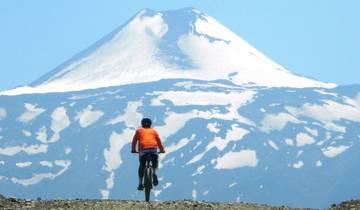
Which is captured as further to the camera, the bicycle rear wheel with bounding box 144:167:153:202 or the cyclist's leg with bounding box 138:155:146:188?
the bicycle rear wheel with bounding box 144:167:153:202

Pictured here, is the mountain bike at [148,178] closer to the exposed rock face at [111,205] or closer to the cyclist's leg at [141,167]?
the cyclist's leg at [141,167]

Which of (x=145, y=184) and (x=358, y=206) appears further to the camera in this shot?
(x=145, y=184)

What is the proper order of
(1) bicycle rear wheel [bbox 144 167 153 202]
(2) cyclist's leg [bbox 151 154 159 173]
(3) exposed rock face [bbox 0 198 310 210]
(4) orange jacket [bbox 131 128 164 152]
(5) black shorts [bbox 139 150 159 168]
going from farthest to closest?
(1) bicycle rear wheel [bbox 144 167 153 202]
(2) cyclist's leg [bbox 151 154 159 173]
(5) black shorts [bbox 139 150 159 168]
(4) orange jacket [bbox 131 128 164 152]
(3) exposed rock face [bbox 0 198 310 210]

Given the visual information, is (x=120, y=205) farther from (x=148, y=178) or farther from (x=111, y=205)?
(x=148, y=178)

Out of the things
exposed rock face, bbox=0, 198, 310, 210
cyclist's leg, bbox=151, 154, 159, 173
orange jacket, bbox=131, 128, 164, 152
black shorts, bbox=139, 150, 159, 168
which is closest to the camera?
exposed rock face, bbox=0, 198, 310, 210

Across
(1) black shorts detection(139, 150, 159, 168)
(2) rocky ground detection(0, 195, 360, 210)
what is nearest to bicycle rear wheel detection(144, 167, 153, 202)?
(1) black shorts detection(139, 150, 159, 168)

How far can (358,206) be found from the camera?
24.0m

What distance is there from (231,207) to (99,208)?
344cm

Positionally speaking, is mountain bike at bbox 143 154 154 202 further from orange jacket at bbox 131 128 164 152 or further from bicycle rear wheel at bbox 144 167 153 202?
orange jacket at bbox 131 128 164 152

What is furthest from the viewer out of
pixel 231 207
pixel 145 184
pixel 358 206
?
pixel 145 184

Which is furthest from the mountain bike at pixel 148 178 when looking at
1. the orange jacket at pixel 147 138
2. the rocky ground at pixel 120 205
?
the rocky ground at pixel 120 205

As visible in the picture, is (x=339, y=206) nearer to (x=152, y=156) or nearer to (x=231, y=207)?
(x=231, y=207)

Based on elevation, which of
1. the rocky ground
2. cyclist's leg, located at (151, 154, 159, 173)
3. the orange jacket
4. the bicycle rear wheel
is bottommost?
the rocky ground

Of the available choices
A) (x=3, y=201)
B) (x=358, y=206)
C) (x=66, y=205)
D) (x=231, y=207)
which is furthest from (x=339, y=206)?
(x=3, y=201)
